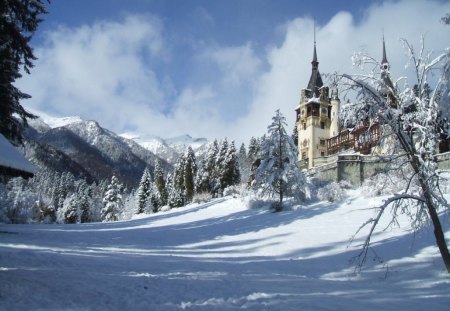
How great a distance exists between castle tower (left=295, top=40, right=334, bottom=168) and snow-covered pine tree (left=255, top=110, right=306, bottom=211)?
A: 64.3 feet

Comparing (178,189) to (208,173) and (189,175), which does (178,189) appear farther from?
(208,173)

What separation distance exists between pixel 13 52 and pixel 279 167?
24144 millimetres

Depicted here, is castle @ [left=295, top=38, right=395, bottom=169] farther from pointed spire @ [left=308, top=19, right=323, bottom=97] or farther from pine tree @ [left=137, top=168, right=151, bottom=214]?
pine tree @ [left=137, top=168, right=151, bottom=214]

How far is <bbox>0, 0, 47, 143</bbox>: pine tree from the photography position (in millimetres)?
12156

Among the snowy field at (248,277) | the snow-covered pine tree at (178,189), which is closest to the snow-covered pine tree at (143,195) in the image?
the snow-covered pine tree at (178,189)

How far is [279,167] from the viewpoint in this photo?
33500 millimetres

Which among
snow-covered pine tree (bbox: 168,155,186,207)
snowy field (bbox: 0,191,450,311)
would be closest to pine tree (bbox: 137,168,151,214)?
snow-covered pine tree (bbox: 168,155,186,207)

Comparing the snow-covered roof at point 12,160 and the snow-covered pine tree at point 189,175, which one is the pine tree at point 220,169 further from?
the snow-covered roof at point 12,160

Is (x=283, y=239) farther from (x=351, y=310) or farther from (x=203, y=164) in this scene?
(x=203, y=164)

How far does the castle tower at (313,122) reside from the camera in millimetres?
55081

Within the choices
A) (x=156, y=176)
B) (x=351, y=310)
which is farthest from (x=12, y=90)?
(x=156, y=176)

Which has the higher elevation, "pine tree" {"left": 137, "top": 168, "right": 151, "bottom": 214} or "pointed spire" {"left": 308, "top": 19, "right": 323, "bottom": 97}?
"pointed spire" {"left": 308, "top": 19, "right": 323, "bottom": 97}

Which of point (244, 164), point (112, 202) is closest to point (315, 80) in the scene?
point (244, 164)

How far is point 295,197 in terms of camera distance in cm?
3200
